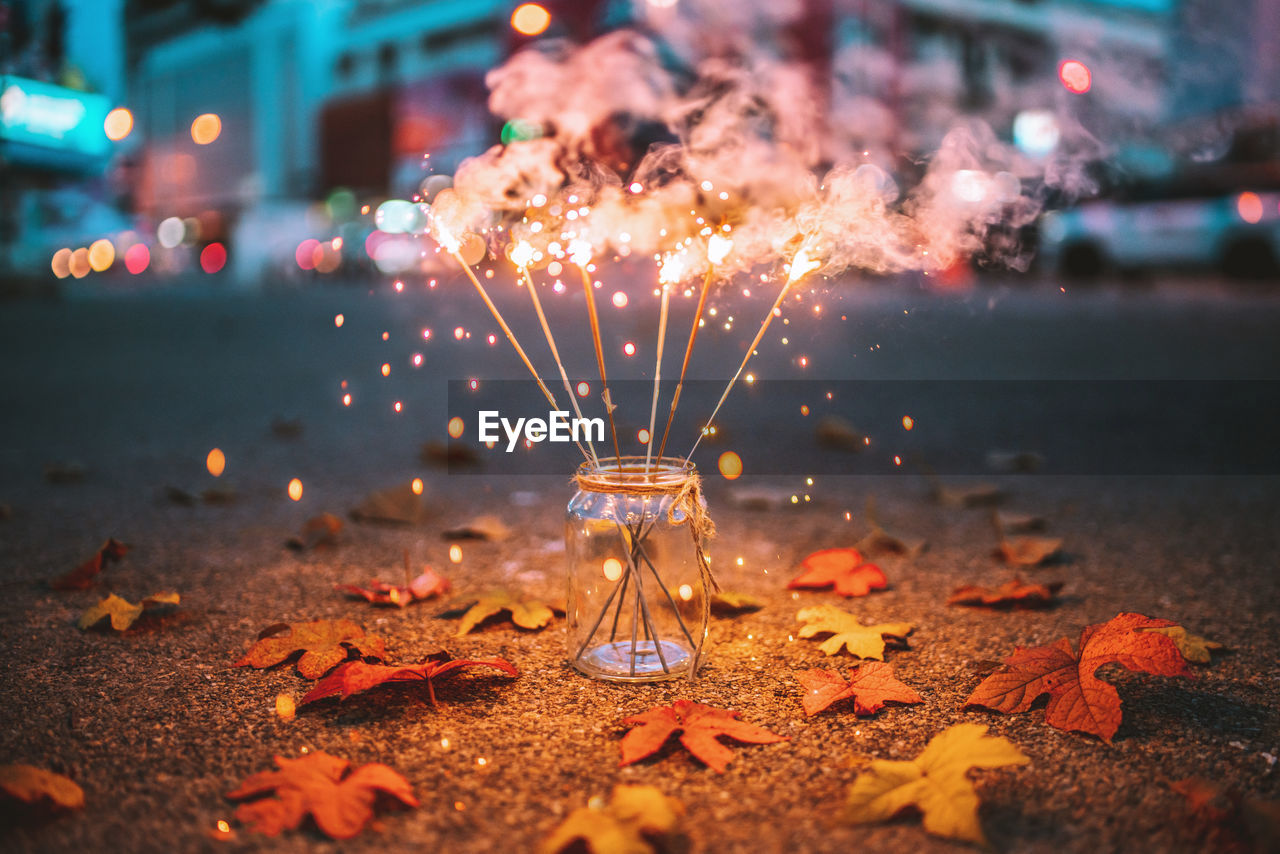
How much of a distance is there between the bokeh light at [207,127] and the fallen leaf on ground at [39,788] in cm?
5102

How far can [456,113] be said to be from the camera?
106 feet

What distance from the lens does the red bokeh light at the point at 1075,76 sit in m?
6.28

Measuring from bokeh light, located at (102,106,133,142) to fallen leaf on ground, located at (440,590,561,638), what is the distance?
8567 mm

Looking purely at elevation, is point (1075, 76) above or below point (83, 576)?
above

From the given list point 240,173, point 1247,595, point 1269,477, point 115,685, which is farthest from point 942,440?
point 240,173

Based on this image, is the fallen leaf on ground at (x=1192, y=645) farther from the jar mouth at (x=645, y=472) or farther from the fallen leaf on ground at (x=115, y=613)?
the fallen leaf on ground at (x=115, y=613)

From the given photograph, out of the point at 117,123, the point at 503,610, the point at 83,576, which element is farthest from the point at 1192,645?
the point at 117,123

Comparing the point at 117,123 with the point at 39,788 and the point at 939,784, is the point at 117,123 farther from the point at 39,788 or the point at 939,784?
the point at 939,784

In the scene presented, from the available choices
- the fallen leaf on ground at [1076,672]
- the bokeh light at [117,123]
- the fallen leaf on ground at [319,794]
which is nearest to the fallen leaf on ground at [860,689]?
the fallen leaf on ground at [1076,672]

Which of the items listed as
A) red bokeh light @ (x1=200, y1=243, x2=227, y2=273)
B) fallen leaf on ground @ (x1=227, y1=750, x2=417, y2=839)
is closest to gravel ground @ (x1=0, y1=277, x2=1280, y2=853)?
fallen leaf on ground @ (x1=227, y1=750, x2=417, y2=839)

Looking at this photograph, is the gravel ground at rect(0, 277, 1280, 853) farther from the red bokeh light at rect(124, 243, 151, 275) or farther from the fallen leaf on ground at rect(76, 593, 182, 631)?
the red bokeh light at rect(124, 243, 151, 275)

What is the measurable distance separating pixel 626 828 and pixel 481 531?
5.88 feet

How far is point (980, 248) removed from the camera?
8.16 feet

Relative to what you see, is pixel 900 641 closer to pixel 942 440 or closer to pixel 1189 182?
pixel 942 440
